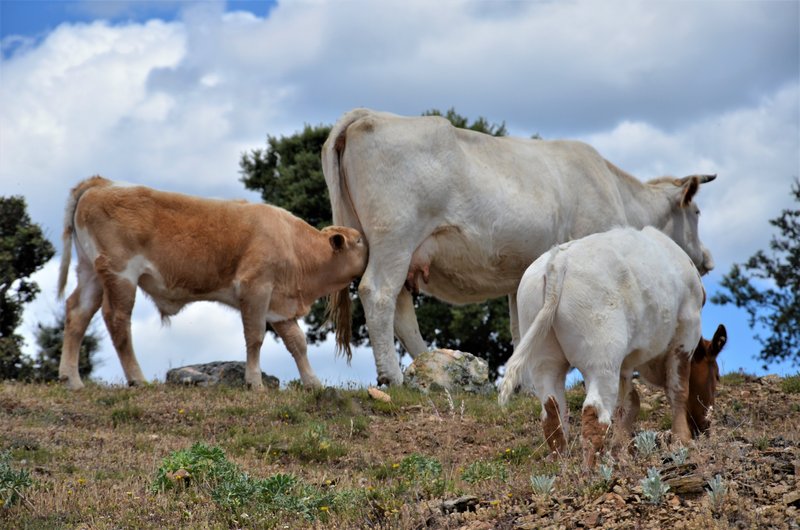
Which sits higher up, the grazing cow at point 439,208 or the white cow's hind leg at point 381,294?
the grazing cow at point 439,208

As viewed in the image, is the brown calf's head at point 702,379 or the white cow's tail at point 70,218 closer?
the brown calf's head at point 702,379

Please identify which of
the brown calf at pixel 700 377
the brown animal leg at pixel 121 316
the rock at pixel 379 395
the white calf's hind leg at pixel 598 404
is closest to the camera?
the white calf's hind leg at pixel 598 404

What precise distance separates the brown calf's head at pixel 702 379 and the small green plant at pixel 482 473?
7.11 feet

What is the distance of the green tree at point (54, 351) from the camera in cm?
2302

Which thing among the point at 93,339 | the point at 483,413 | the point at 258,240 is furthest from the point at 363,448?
the point at 93,339

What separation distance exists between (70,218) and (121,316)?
1.44 meters

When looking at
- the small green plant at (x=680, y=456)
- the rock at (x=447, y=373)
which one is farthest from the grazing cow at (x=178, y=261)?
the small green plant at (x=680, y=456)

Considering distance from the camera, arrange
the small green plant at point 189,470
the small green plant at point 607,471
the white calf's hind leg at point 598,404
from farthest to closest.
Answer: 1. the small green plant at point 189,470
2. the white calf's hind leg at point 598,404
3. the small green plant at point 607,471

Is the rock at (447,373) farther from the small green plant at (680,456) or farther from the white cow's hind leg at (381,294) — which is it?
the small green plant at (680,456)

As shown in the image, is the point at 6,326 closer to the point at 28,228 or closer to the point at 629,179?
the point at 28,228

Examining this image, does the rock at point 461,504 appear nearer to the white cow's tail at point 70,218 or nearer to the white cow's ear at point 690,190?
the white cow's tail at point 70,218

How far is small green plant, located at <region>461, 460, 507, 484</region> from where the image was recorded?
9.32 metres

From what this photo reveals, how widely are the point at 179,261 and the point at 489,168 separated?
156 inches

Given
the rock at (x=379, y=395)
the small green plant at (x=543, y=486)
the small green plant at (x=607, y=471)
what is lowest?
the small green plant at (x=543, y=486)
